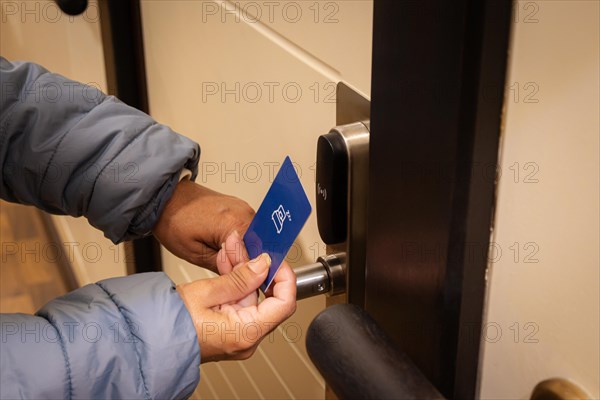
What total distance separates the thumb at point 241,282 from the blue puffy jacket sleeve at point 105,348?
4cm

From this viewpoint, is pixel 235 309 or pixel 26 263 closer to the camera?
pixel 235 309

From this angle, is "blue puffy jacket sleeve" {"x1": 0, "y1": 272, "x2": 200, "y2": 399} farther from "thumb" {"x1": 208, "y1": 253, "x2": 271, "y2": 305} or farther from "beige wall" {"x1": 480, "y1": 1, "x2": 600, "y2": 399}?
"beige wall" {"x1": 480, "y1": 1, "x2": 600, "y2": 399}

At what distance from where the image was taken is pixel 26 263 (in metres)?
2.11

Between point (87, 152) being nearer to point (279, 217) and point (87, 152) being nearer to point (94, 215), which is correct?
point (94, 215)

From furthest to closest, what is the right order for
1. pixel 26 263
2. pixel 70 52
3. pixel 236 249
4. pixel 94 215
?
pixel 26 263 → pixel 70 52 → pixel 94 215 → pixel 236 249

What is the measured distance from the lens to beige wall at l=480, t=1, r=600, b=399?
0.36 m

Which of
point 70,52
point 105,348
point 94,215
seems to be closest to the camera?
point 105,348

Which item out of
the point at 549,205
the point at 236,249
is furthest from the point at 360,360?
the point at 236,249

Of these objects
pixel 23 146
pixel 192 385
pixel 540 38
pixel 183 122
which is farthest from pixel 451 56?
pixel 183 122

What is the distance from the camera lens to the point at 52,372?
0.59 metres

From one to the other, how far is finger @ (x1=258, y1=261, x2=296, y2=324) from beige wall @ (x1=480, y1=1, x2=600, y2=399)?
9.6 inches

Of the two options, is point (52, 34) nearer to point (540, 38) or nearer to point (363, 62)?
point (363, 62)

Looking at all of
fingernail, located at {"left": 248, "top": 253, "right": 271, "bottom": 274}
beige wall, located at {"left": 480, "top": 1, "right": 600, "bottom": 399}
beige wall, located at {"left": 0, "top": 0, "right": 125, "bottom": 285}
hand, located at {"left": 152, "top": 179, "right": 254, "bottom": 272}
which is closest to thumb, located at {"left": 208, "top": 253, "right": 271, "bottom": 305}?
fingernail, located at {"left": 248, "top": 253, "right": 271, "bottom": 274}

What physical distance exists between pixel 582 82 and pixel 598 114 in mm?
19
